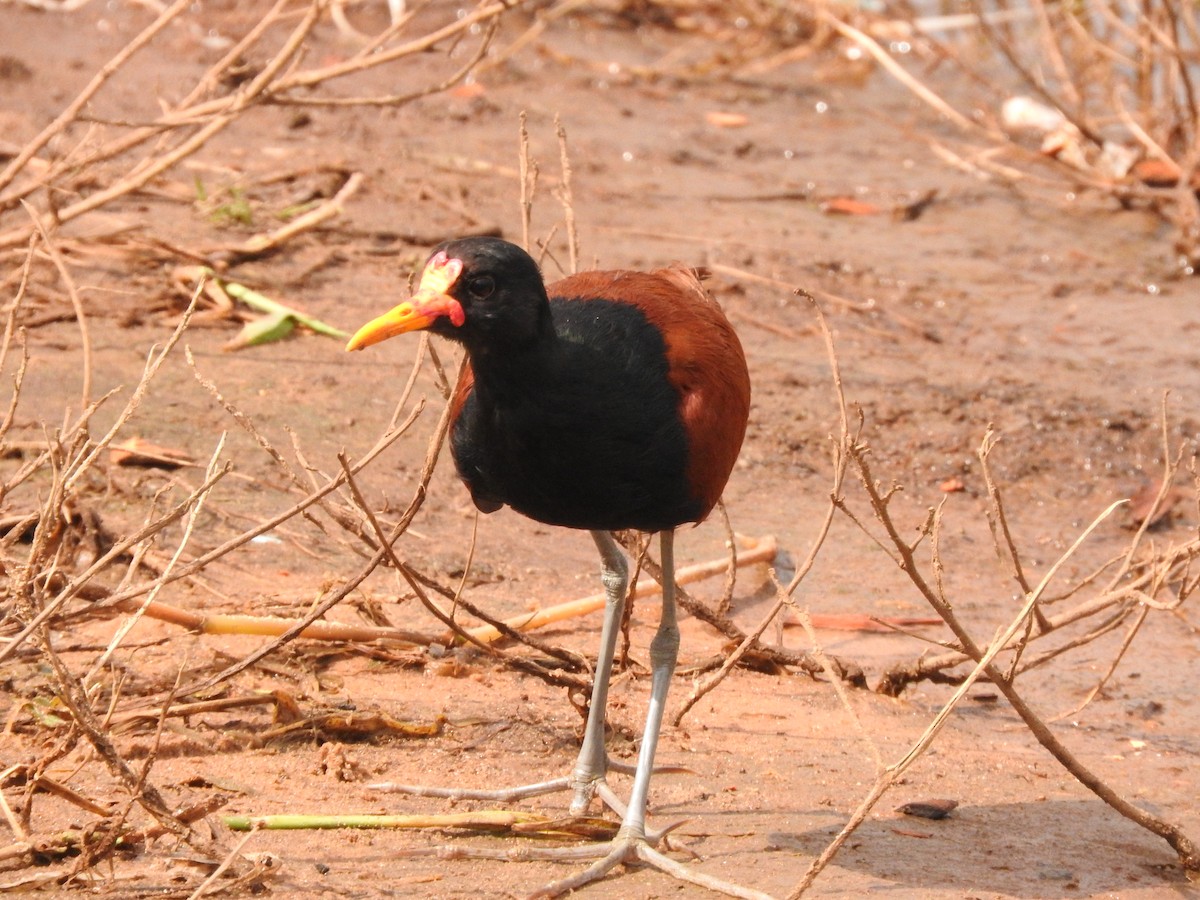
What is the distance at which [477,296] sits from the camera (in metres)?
3.40

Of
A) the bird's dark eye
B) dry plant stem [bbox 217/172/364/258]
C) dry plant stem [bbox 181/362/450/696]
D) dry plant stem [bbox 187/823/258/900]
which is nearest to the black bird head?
the bird's dark eye

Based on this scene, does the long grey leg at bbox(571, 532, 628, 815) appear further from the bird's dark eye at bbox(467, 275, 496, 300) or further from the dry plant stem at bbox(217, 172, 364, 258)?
the dry plant stem at bbox(217, 172, 364, 258)

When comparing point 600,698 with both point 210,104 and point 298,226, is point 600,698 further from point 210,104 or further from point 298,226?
point 298,226

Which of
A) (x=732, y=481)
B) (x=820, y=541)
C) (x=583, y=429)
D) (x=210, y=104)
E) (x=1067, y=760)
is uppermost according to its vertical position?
(x=210, y=104)

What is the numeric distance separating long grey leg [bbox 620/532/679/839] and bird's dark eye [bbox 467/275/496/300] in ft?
3.28

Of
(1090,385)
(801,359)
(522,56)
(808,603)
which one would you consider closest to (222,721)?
(808,603)

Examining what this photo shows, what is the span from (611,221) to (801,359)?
1.88 m

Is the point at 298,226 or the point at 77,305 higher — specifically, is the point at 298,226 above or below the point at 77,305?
below

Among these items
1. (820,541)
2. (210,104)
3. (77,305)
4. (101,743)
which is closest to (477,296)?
(820,541)

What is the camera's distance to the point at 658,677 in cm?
421

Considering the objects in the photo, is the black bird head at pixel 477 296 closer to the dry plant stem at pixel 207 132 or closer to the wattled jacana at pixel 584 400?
the wattled jacana at pixel 584 400

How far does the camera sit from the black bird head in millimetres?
3361

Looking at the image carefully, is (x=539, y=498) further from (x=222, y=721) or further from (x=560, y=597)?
(x=560, y=597)

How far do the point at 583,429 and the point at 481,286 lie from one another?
0.42 m
